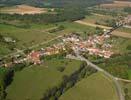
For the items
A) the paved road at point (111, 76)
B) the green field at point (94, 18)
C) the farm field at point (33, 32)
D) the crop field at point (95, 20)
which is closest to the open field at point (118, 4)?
the crop field at point (95, 20)

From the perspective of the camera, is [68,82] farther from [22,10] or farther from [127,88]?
[22,10]

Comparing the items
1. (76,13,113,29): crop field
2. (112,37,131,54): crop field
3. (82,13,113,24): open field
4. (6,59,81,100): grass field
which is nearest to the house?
(6,59,81,100): grass field

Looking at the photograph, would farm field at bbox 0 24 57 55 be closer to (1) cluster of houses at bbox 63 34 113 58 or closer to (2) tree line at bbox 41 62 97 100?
(1) cluster of houses at bbox 63 34 113 58

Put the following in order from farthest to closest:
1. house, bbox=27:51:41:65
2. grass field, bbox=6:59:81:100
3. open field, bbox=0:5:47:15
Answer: open field, bbox=0:5:47:15, house, bbox=27:51:41:65, grass field, bbox=6:59:81:100

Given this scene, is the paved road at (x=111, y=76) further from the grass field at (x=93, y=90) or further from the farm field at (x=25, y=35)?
the farm field at (x=25, y=35)

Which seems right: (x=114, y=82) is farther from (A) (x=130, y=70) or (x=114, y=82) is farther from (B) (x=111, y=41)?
(B) (x=111, y=41)

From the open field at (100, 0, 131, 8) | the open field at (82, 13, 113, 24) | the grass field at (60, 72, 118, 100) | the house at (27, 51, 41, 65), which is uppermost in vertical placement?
the house at (27, 51, 41, 65)

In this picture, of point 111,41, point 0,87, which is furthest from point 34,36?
point 0,87
